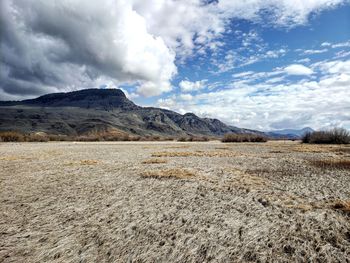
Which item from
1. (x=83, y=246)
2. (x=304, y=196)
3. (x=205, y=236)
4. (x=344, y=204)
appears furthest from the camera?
(x=304, y=196)

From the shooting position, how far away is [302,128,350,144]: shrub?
73.0m

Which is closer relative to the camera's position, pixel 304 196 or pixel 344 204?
pixel 344 204

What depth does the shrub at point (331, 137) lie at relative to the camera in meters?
73.0

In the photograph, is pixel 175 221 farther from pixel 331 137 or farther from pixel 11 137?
pixel 11 137

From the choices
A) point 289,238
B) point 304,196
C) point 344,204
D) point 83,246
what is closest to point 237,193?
point 304,196

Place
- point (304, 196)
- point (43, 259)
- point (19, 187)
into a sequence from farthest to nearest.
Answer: point (19, 187) < point (304, 196) < point (43, 259)

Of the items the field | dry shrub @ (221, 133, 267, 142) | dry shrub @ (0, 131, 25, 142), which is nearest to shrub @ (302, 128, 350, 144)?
dry shrub @ (221, 133, 267, 142)

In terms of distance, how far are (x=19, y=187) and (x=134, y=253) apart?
1071cm

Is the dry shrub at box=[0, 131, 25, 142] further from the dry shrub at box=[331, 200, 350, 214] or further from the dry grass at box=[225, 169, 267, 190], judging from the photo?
the dry shrub at box=[331, 200, 350, 214]

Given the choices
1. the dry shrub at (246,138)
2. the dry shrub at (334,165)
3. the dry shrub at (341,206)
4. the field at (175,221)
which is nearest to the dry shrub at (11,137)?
the dry shrub at (246,138)

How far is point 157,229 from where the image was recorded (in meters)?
8.78

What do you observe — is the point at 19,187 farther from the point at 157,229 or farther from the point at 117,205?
the point at 157,229

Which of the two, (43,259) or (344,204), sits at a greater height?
(344,204)

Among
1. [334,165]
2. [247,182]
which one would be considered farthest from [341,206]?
[334,165]
